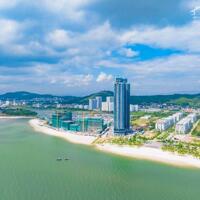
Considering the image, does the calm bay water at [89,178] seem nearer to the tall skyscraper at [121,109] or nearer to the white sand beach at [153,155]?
the white sand beach at [153,155]

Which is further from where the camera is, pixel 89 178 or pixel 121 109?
pixel 121 109

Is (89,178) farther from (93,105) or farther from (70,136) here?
(93,105)

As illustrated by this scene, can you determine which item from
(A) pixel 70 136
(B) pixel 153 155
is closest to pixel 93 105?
(A) pixel 70 136

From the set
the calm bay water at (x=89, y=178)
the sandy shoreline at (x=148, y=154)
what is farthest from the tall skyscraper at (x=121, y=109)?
the calm bay water at (x=89, y=178)

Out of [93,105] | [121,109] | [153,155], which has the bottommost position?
[153,155]

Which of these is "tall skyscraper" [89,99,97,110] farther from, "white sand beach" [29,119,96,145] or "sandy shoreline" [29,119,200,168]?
"sandy shoreline" [29,119,200,168]
